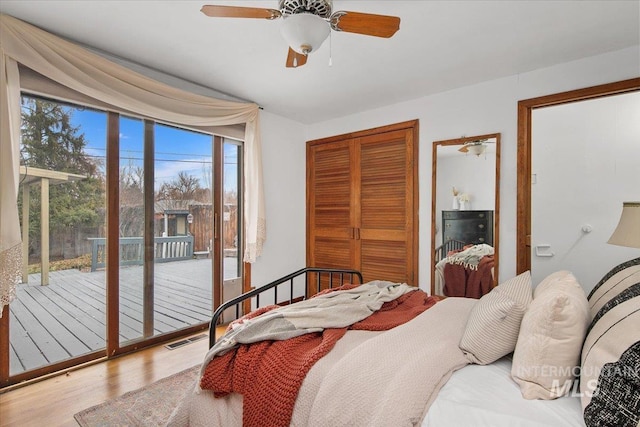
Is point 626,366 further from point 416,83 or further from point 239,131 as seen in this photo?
point 239,131

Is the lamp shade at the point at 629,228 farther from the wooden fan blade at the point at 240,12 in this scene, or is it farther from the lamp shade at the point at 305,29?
the wooden fan blade at the point at 240,12

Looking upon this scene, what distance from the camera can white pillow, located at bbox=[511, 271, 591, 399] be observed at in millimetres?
1098

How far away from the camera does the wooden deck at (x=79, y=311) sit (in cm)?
236

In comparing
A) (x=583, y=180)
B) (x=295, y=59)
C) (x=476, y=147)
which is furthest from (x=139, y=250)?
(x=583, y=180)

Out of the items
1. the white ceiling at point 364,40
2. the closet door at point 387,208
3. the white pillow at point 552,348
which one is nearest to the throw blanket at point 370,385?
the white pillow at point 552,348

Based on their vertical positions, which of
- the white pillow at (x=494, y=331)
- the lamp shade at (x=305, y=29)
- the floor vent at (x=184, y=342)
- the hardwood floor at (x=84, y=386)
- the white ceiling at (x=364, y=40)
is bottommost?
the floor vent at (x=184, y=342)

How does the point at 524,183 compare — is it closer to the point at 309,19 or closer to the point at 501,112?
the point at 501,112

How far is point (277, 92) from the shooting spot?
3.44 meters

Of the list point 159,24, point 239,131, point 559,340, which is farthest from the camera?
point 239,131

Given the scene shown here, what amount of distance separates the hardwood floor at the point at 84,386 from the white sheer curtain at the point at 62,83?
2.32 feet

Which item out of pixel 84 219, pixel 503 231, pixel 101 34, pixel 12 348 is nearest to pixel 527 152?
pixel 503 231

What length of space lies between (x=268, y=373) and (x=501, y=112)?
3.05m

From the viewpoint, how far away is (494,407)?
3.45ft

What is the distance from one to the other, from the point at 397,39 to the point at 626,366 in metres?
2.28
